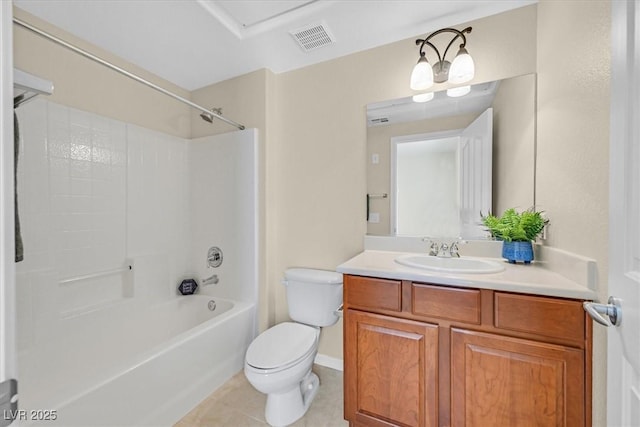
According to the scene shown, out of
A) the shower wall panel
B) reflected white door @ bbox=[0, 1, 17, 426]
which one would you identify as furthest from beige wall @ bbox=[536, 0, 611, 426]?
the shower wall panel

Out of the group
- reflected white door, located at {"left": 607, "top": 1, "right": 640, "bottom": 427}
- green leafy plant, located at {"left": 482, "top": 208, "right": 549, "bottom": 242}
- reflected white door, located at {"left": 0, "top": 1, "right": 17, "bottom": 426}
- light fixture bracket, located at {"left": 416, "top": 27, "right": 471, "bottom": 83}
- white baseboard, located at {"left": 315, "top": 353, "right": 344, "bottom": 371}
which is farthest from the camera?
white baseboard, located at {"left": 315, "top": 353, "right": 344, "bottom": 371}

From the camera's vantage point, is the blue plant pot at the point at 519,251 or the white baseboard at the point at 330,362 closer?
the blue plant pot at the point at 519,251

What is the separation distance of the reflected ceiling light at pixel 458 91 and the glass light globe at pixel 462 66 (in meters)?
0.06

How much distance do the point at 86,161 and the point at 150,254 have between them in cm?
80

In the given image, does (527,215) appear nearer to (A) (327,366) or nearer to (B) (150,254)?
(A) (327,366)

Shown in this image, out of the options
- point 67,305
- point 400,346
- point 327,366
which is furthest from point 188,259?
point 400,346

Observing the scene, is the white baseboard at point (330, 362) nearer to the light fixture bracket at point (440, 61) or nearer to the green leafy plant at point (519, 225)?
the green leafy plant at point (519, 225)

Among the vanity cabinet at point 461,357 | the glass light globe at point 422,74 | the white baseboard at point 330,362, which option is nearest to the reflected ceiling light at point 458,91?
the glass light globe at point 422,74

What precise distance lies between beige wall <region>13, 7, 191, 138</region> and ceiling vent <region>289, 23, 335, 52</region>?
4.37 ft

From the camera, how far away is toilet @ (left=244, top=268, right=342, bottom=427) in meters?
1.37

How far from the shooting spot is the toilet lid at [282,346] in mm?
1402

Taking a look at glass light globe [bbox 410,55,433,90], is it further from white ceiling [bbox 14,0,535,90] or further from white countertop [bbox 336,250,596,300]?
white countertop [bbox 336,250,596,300]

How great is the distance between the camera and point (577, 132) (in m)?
1.04

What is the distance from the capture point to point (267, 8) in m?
1.54
